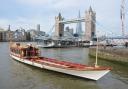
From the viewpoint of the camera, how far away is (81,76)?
28797mm

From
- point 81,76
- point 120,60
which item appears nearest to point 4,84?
point 81,76

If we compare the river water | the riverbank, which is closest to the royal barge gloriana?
the river water

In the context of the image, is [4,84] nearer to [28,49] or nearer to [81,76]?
[81,76]

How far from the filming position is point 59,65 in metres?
32.2

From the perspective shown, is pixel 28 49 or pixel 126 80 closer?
pixel 126 80

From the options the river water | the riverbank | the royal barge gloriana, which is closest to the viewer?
the river water

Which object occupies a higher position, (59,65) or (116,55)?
(116,55)

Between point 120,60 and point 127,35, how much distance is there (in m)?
83.5

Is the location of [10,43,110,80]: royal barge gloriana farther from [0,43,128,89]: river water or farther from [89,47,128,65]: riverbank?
[89,47,128,65]: riverbank

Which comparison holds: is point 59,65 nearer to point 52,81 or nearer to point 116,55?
point 52,81

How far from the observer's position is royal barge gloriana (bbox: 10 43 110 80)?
27195mm

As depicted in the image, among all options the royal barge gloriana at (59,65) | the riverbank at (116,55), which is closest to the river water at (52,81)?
the royal barge gloriana at (59,65)

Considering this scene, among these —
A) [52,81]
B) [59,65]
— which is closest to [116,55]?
[59,65]

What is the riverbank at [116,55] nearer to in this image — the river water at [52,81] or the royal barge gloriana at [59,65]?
the river water at [52,81]
